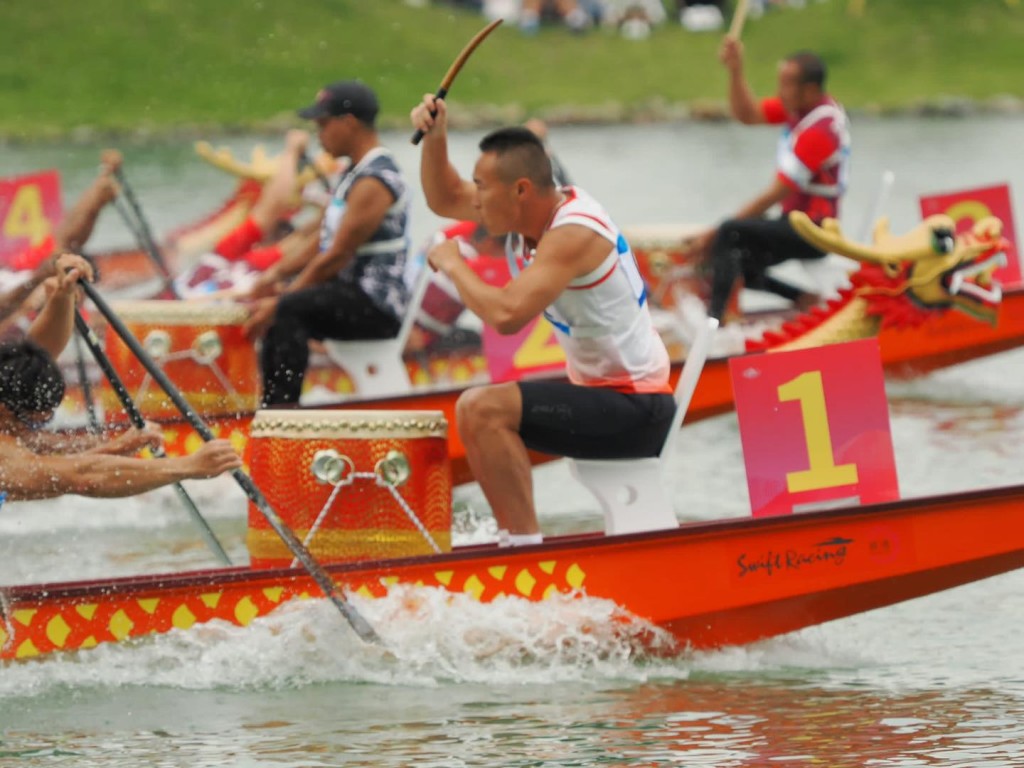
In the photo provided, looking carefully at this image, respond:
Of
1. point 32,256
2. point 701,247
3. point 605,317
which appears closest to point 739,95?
point 701,247

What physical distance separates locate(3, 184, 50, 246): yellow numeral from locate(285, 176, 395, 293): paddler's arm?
135 inches

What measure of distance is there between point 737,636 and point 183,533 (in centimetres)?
382

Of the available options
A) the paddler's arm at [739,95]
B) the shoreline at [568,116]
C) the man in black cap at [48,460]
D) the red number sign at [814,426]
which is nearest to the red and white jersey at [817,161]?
the paddler's arm at [739,95]

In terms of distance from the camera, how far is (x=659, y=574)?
764 centimetres

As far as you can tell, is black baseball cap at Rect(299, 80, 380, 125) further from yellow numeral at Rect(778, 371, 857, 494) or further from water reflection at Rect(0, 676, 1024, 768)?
water reflection at Rect(0, 676, 1024, 768)

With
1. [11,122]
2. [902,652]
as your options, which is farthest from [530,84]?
[902,652]

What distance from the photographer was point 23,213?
13.7 meters

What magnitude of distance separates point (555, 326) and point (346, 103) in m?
3.13

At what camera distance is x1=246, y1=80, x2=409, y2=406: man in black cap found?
10.5m

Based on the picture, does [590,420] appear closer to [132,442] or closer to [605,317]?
[605,317]

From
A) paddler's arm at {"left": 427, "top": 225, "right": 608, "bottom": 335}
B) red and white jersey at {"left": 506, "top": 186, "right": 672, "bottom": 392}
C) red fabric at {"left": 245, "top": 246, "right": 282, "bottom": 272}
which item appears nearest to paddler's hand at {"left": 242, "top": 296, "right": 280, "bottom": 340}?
red fabric at {"left": 245, "top": 246, "right": 282, "bottom": 272}

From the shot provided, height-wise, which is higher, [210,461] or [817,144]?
[817,144]

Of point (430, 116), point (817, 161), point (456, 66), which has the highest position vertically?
point (817, 161)

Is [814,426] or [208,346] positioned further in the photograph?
[208,346]
